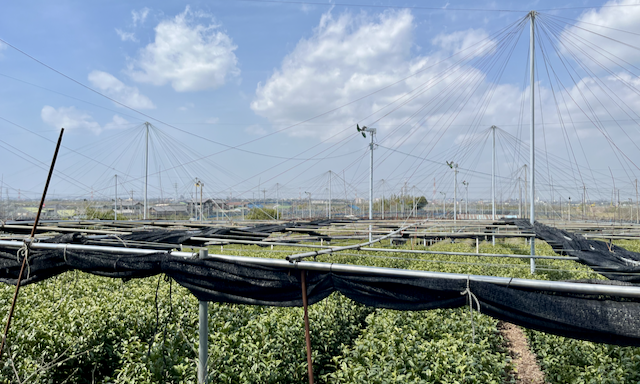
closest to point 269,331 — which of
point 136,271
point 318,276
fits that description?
point 136,271

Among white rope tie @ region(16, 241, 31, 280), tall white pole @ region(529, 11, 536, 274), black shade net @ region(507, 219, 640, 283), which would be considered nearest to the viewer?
white rope tie @ region(16, 241, 31, 280)

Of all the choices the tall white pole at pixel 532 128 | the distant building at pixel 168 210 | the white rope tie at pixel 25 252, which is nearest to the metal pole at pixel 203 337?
the white rope tie at pixel 25 252

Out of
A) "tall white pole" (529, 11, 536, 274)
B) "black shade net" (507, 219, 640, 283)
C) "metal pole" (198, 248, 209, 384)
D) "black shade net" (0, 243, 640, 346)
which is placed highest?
"tall white pole" (529, 11, 536, 274)

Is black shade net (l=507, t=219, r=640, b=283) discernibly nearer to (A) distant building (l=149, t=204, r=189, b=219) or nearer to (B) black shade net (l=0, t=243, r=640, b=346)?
(B) black shade net (l=0, t=243, r=640, b=346)

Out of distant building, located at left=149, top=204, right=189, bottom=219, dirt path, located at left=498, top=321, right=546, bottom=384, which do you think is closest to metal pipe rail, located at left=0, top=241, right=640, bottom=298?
dirt path, located at left=498, top=321, right=546, bottom=384

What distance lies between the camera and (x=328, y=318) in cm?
674

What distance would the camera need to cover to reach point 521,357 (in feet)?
25.1

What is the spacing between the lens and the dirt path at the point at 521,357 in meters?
6.76

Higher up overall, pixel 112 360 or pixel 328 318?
pixel 328 318

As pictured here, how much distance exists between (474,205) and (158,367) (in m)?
71.0

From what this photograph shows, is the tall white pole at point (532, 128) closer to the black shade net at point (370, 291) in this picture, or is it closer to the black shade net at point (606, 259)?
the black shade net at point (606, 259)

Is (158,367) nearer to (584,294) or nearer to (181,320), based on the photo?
(181,320)

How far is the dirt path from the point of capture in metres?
6.76

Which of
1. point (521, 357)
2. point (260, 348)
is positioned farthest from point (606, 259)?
point (260, 348)
